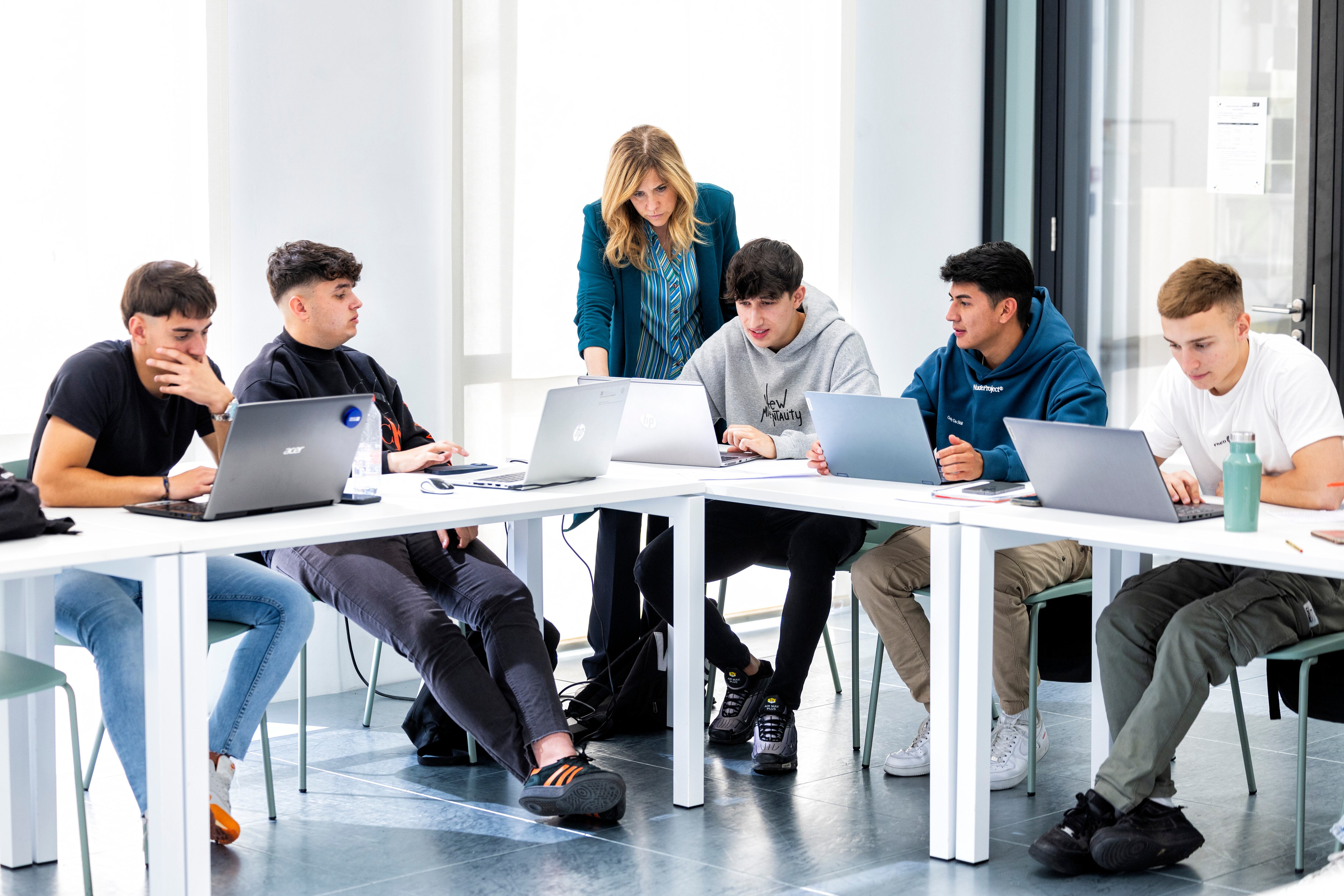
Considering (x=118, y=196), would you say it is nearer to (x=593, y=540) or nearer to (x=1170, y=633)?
(x=593, y=540)

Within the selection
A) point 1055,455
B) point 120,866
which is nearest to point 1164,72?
point 1055,455

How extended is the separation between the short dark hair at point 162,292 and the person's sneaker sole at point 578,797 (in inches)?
42.6

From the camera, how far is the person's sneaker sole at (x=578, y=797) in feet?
9.03

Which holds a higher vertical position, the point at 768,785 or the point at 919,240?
the point at 919,240

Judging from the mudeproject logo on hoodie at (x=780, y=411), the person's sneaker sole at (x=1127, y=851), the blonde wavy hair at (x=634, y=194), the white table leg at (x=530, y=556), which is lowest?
the person's sneaker sole at (x=1127, y=851)

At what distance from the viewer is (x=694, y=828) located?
2.89 m

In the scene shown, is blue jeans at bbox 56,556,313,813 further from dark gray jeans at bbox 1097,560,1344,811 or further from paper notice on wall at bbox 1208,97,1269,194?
paper notice on wall at bbox 1208,97,1269,194

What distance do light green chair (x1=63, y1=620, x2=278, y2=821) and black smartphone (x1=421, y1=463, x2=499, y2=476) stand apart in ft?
1.64

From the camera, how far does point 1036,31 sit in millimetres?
5359

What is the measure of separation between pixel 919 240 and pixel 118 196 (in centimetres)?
291

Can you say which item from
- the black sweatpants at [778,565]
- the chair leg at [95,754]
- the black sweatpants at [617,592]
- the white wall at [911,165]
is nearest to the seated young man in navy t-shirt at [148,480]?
the chair leg at [95,754]

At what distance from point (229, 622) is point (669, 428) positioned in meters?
0.99

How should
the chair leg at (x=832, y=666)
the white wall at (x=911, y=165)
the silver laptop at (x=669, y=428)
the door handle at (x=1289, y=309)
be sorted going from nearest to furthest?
the silver laptop at (x=669, y=428), the chair leg at (x=832, y=666), the door handle at (x=1289, y=309), the white wall at (x=911, y=165)

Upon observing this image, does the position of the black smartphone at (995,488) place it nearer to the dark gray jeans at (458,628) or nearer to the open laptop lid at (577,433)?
the open laptop lid at (577,433)
